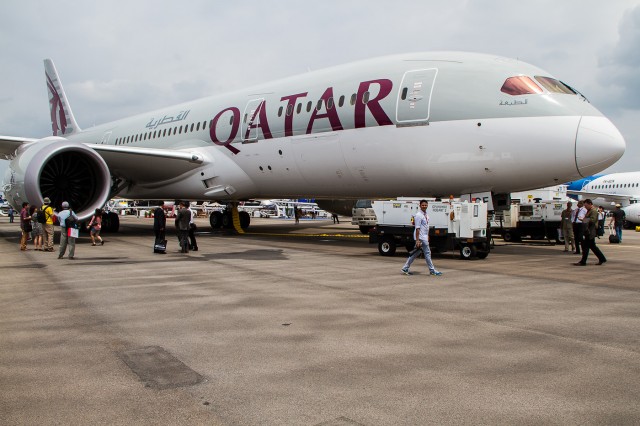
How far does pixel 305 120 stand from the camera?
15078 millimetres

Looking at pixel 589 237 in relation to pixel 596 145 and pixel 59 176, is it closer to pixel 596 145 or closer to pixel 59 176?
pixel 596 145

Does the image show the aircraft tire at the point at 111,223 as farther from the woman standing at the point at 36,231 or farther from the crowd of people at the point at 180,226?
the woman standing at the point at 36,231

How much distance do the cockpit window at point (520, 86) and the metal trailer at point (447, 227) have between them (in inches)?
102

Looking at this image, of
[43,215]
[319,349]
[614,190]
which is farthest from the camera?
[614,190]

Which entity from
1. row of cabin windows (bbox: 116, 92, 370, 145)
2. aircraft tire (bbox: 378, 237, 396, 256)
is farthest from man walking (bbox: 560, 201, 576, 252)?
row of cabin windows (bbox: 116, 92, 370, 145)

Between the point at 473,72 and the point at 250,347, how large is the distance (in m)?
9.85

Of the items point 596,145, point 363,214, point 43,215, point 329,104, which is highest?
point 329,104

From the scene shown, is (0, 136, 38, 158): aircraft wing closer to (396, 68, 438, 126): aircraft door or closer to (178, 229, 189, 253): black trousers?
(178, 229, 189, 253): black trousers

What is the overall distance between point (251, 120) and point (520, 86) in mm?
8278

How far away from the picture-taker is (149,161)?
728 inches

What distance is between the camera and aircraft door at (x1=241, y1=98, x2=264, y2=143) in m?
16.7

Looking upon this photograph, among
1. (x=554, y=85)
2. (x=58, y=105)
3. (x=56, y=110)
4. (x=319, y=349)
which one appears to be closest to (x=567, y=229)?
(x=554, y=85)

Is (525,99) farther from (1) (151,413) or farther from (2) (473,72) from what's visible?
(1) (151,413)

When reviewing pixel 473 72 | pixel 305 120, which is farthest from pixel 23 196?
pixel 473 72
